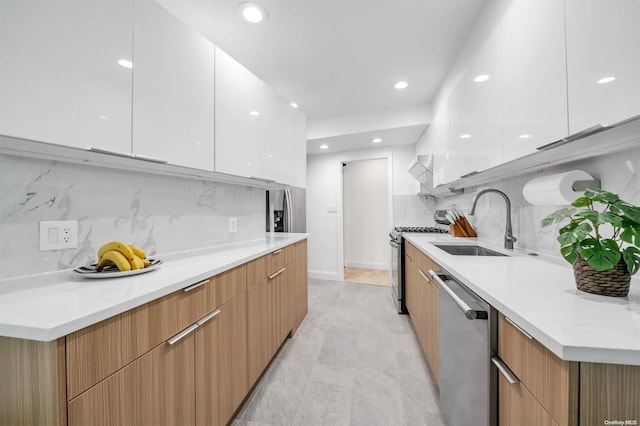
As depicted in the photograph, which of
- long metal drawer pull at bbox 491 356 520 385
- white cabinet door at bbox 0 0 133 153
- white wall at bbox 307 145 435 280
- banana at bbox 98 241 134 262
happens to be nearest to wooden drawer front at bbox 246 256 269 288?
banana at bbox 98 241 134 262

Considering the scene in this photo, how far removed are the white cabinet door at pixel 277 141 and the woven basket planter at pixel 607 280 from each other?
5.99 feet

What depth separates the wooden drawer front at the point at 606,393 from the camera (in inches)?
18.8

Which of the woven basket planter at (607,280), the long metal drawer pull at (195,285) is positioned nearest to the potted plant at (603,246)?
the woven basket planter at (607,280)

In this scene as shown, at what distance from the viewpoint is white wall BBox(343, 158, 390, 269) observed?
486 centimetres

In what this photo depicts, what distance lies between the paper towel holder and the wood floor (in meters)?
3.03

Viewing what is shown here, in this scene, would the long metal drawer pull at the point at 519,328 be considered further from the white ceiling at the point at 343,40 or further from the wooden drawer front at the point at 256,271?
the white ceiling at the point at 343,40

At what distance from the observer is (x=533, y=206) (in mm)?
1486

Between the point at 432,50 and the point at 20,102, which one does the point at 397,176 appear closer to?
the point at 432,50

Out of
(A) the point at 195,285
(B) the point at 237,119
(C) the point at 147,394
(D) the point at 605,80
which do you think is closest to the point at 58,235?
(A) the point at 195,285

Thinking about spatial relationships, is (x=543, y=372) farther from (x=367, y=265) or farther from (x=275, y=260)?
(x=367, y=265)

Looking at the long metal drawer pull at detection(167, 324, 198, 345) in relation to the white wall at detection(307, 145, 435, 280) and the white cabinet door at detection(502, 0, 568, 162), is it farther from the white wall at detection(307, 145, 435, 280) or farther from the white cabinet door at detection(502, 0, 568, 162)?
the white wall at detection(307, 145, 435, 280)

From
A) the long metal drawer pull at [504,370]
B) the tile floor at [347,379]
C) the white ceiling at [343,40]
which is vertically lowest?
the tile floor at [347,379]

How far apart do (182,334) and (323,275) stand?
3.44 meters

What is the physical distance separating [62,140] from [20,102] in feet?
0.42
